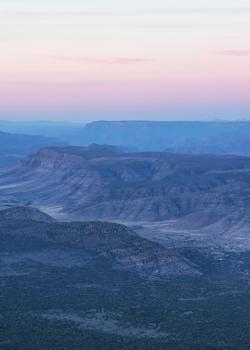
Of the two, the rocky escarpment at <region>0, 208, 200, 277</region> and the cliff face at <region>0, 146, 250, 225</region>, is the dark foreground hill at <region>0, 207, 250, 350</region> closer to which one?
the rocky escarpment at <region>0, 208, 200, 277</region>

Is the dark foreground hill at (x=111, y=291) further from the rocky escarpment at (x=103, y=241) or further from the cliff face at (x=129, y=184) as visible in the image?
the cliff face at (x=129, y=184)

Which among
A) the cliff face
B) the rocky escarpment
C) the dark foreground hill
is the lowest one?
the dark foreground hill

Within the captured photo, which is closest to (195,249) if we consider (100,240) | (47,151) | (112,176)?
(100,240)

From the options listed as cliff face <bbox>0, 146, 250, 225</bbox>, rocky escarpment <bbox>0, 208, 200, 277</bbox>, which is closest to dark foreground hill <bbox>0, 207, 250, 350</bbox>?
rocky escarpment <bbox>0, 208, 200, 277</bbox>

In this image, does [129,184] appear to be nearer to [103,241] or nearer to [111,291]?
[103,241]

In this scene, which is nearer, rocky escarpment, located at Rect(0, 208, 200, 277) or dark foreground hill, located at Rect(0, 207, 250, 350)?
dark foreground hill, located at Rect(0, 207, 250, 350)

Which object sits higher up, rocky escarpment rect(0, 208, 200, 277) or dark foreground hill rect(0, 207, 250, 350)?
rocky escarpment rect(0, 208, 200, 277)

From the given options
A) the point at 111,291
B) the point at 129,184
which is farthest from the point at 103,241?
the point at 129,184
